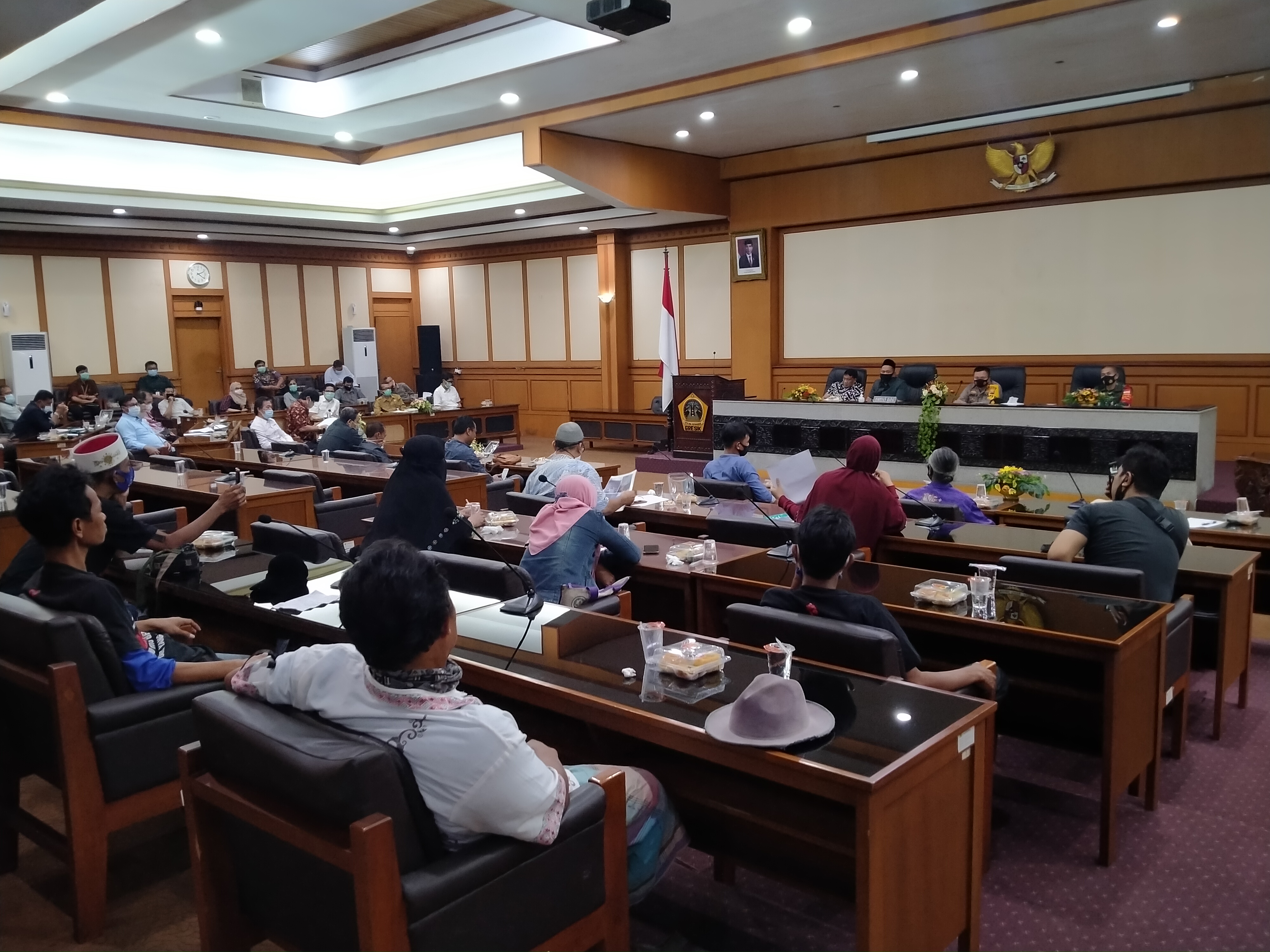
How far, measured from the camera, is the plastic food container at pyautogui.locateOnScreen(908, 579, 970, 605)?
2.98 meters

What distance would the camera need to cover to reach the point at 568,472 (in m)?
4.76

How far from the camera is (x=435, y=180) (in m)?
12.1

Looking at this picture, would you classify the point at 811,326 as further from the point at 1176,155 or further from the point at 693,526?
the point at 693,526

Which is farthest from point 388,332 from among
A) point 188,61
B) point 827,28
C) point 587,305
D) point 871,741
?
point 871,741

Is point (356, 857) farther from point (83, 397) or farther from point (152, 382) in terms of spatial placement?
point (152, 382)

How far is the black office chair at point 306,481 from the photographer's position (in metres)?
5.85

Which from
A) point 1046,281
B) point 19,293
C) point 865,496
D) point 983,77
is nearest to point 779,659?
point 865,496

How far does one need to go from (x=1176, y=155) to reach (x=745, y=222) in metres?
4.59

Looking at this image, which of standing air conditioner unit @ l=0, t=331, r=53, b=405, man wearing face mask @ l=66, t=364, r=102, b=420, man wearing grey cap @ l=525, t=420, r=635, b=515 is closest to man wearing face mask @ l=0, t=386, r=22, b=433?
standing air conditioner unit @ l=0, t=331, r=53, b=405

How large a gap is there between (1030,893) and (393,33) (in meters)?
7.72

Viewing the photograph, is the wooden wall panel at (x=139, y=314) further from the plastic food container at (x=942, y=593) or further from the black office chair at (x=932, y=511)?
the plastic food container at (x=942, y=593)

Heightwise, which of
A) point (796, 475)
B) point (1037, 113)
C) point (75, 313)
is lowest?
point (796, 475)

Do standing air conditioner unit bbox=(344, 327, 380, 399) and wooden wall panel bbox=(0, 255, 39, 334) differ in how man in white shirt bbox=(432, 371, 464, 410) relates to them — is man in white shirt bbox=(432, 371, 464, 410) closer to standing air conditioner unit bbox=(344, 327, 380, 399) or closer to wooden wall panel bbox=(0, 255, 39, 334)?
standing air conditioner unit bbox=(344, 327, 380, 399)

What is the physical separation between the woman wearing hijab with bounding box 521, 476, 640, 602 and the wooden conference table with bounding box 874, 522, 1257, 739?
124 cm
